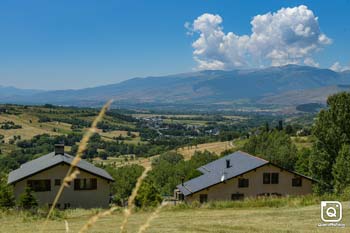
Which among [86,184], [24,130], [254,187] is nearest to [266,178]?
[254,187]

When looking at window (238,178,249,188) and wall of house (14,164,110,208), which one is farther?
window (238,178,249,188)

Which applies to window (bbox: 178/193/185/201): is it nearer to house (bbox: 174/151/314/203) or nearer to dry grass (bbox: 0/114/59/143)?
house (bbox: 174/151/314/203)

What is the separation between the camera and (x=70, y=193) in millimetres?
40188

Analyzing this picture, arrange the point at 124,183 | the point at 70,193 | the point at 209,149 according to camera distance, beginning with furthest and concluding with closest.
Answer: the point at 209,149 < the point at 124,183 < the point at 70,193

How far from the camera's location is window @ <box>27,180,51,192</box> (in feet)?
132

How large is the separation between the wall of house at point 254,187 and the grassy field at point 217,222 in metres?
22.5

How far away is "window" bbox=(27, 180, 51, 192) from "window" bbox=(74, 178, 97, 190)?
2.54 m

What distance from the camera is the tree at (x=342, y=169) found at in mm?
42125

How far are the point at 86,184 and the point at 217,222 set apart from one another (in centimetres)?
2546

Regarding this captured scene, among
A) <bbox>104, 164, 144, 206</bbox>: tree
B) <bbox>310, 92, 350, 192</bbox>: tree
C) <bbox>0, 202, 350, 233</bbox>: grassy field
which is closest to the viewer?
<bbox>0, 202, 350, 233</bbox>: grassy field

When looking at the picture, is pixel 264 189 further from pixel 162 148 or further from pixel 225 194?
pixel 162 148

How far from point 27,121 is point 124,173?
139m

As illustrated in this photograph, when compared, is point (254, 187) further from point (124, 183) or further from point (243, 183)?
point (124, 183)

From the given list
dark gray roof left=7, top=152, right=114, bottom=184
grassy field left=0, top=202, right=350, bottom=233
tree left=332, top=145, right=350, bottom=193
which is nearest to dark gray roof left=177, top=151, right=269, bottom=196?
tree left=332, top=145, right=350, bottom=193
